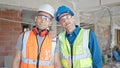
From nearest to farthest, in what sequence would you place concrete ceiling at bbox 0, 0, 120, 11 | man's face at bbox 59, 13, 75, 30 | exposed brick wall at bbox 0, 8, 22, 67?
man's face at bbox 59, 13, 75, 30
concrete ceiling at bbox 0, 0, 120, 11
exposed brick wall at bbox 0, 8, 22, 67

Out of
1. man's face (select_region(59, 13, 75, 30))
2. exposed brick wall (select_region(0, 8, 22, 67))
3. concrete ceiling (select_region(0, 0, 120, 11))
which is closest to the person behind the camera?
man's face (select_region(59, 13, 75, 30))

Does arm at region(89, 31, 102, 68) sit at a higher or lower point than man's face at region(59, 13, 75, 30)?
lower

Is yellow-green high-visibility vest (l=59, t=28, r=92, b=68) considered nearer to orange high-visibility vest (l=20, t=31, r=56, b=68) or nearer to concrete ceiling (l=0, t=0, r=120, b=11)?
orange high-visibility vest (l=20, t=31, r=56, b=68)

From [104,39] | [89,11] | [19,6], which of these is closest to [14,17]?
[19,6]

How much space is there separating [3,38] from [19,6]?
0.58 metres

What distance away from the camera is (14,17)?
3678 millimetres

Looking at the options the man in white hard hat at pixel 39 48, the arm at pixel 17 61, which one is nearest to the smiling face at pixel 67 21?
the man in white hard hat at pixel 39 48

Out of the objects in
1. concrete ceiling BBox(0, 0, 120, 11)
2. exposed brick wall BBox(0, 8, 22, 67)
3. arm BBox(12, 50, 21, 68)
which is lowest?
arm BBox(12, 50, 21, 68)

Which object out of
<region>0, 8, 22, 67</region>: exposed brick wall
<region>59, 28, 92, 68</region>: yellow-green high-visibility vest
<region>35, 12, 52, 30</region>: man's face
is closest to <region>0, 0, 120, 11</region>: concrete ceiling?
<region>0, 8, 22, 67</region>: exposed brick wall

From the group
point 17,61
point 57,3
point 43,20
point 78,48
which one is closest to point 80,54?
point 78,48

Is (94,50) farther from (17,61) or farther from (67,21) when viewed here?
(17,61)

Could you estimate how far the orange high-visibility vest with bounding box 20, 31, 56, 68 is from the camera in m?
1.94

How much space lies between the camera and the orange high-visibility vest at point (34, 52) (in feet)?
6.37

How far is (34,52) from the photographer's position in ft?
6.39
